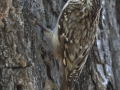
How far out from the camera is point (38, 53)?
79.7 inches

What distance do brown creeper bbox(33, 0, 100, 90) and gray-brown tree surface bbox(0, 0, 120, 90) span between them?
9 centimetres

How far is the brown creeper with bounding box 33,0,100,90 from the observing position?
6.78 feet

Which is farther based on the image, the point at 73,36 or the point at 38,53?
the point at 73,36

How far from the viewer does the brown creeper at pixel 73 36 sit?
207 centimetres

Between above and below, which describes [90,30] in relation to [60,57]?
above

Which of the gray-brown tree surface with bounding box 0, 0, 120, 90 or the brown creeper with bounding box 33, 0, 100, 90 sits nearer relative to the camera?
the gray-brown tree surface with bounding box 0, 0, 120, 90

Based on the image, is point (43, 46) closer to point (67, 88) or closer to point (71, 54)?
point (71, 54)

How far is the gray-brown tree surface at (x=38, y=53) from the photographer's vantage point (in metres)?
1.89

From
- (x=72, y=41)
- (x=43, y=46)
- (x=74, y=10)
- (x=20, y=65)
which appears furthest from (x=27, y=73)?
(x=74, y=10)

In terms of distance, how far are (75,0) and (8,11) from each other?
0.56 m

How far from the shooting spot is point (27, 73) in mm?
1921

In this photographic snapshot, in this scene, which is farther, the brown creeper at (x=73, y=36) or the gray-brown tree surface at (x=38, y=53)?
the brown creeper at (x=73, y=36)

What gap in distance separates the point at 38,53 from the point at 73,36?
0.99 feet

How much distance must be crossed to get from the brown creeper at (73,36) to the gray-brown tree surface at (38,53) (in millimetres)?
86
